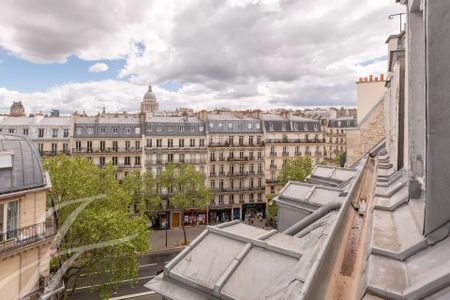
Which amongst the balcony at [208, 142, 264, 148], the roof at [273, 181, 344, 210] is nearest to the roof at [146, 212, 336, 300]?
the roof at [273, 181, 344, 210]

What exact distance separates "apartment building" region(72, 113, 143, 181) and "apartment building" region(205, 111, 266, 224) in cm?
887

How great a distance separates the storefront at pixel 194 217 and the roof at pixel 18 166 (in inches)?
1060

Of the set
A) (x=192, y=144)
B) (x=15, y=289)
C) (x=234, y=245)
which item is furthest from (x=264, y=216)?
(x=234, y=245)

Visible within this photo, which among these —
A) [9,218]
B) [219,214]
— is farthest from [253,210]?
[9,218]

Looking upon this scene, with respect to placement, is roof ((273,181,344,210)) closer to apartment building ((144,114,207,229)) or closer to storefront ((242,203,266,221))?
apartment building ((144,114,207,229))

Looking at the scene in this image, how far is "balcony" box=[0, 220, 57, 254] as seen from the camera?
12188mm

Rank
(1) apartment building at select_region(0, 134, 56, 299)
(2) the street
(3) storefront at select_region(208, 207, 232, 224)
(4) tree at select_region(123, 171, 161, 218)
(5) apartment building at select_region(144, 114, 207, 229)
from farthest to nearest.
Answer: (3) storefront at select_region(208, 207, 232, 224), (5) apartment building at select_region(144, 114, 207, 229), (4) tree at select_region(123, 171, 161, 218), (2) the street, (1) apartment building at select_region(0, 134, 56, 299)

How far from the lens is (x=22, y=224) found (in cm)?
1307

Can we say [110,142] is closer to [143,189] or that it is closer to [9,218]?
[143,189]

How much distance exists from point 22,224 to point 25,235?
0.46 metres

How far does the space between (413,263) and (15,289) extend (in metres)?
14.5

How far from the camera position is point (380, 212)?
3482mm

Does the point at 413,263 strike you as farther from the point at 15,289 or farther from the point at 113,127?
the point at 113,127

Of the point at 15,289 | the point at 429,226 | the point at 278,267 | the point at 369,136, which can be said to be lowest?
the point at 15,289
